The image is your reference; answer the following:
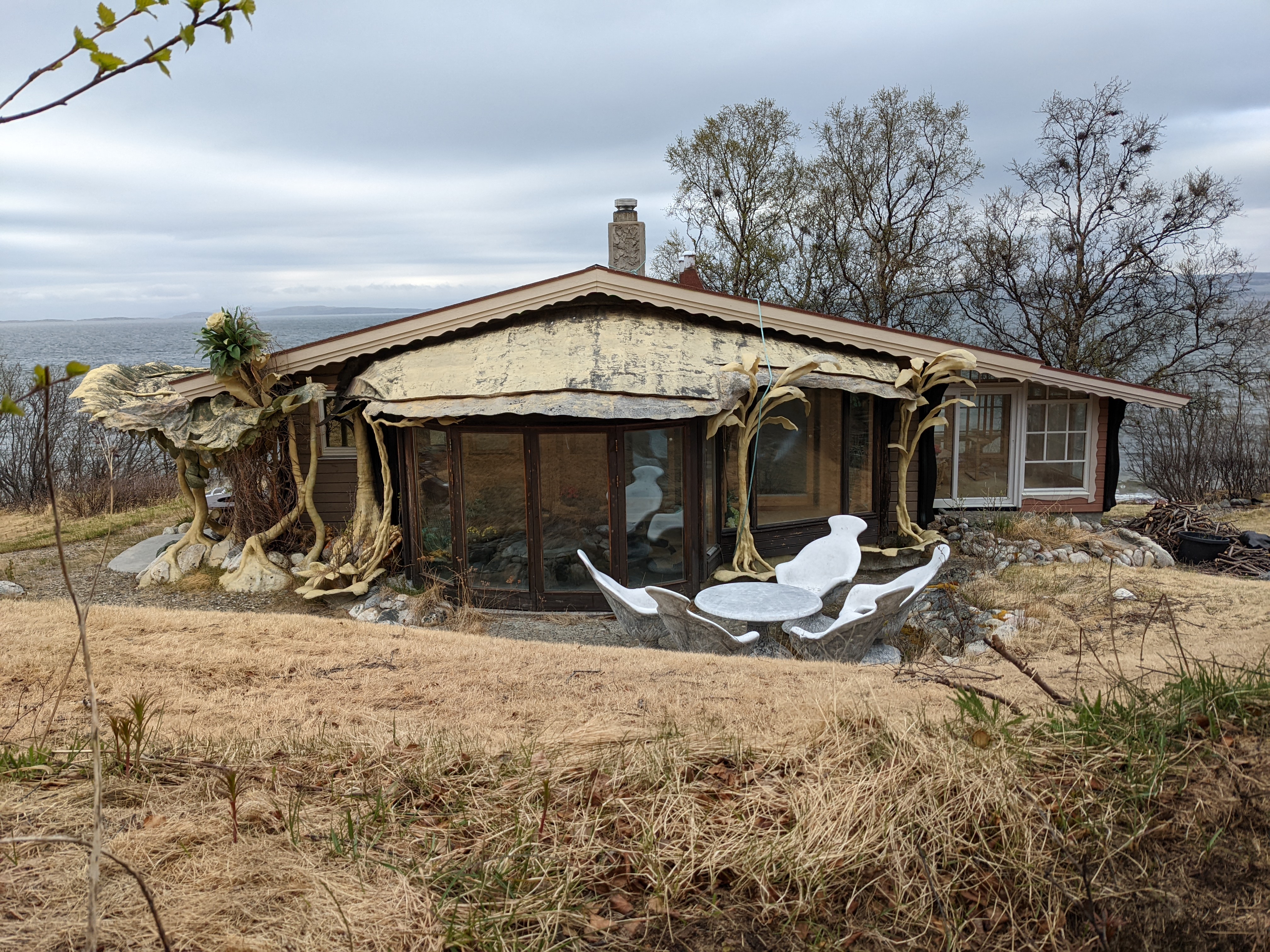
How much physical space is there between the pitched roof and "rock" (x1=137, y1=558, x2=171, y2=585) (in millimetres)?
2208

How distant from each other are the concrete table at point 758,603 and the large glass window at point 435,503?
128 inches

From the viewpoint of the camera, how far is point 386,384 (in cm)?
918

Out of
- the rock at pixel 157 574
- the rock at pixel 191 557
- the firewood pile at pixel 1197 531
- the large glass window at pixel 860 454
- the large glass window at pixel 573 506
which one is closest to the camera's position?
the large glass window at pixel 573 506

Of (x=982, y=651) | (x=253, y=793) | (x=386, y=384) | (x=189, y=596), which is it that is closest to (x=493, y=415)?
(x=386, y=384)

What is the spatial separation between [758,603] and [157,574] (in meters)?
7.71

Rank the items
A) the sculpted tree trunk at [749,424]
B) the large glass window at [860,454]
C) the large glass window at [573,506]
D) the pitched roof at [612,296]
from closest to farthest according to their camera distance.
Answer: the large glass window at [573,506] < the sculpted tree trunk at [749,424] < the pitched roof at [612,296] < the large glass window at [860,454]

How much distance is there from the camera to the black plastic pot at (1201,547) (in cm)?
1201

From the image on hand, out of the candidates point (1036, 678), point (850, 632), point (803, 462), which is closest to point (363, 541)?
point (803, 462)

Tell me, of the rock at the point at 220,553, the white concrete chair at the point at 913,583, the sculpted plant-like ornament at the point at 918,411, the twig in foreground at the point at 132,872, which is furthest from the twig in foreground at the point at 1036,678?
the rock at the point at 220,553

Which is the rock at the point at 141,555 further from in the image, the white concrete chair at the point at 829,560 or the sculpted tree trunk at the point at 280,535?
the white concrete chair at the point at 829,560

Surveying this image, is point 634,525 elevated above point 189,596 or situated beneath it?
elevated above

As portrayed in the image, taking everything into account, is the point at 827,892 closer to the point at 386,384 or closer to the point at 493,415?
the point at 493,415

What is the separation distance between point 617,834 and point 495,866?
1.30ft

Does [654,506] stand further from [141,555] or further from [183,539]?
[141,555]
